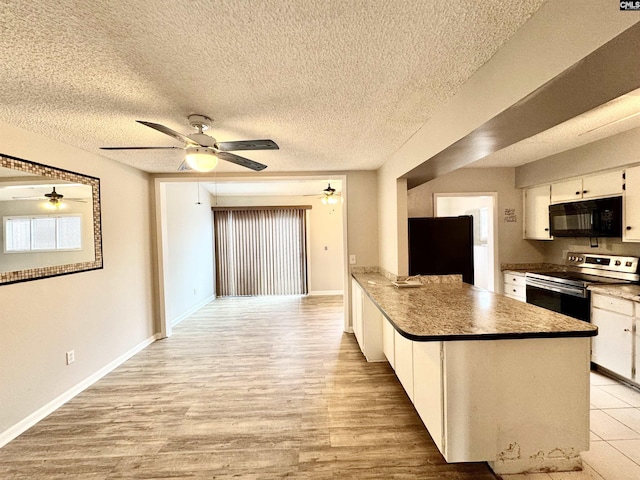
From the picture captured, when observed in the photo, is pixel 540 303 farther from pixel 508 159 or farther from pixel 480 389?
pixel 480 389

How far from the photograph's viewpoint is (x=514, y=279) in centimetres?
381

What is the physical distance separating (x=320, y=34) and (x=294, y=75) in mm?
351

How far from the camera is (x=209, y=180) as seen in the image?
155 inches

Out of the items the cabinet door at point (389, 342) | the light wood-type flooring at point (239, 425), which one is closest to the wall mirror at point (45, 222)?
the light wood-type flooring at point (239, 425)

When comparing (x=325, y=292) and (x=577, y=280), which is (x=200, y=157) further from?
(x=325, y=292)

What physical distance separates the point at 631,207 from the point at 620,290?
2.59ft

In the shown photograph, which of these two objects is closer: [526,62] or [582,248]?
[526,62]

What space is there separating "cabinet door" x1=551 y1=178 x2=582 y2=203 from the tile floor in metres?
1.93

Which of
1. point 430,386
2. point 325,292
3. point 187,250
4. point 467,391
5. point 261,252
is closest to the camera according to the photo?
point 467,391

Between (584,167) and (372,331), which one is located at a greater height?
(584,167)

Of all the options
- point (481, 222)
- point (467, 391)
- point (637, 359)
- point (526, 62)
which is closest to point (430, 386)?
point (467, 391)

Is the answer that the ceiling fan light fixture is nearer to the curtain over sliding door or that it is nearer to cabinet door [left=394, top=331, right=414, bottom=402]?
cabinet door [left=394, top=331, right=414, bottom=402]

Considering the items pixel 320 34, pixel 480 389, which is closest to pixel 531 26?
pixel 320 34

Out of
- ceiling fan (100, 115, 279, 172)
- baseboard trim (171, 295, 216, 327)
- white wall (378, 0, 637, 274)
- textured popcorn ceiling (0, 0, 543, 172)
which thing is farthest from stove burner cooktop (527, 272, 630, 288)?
baseboard trim (171, 295, 216, 327)
